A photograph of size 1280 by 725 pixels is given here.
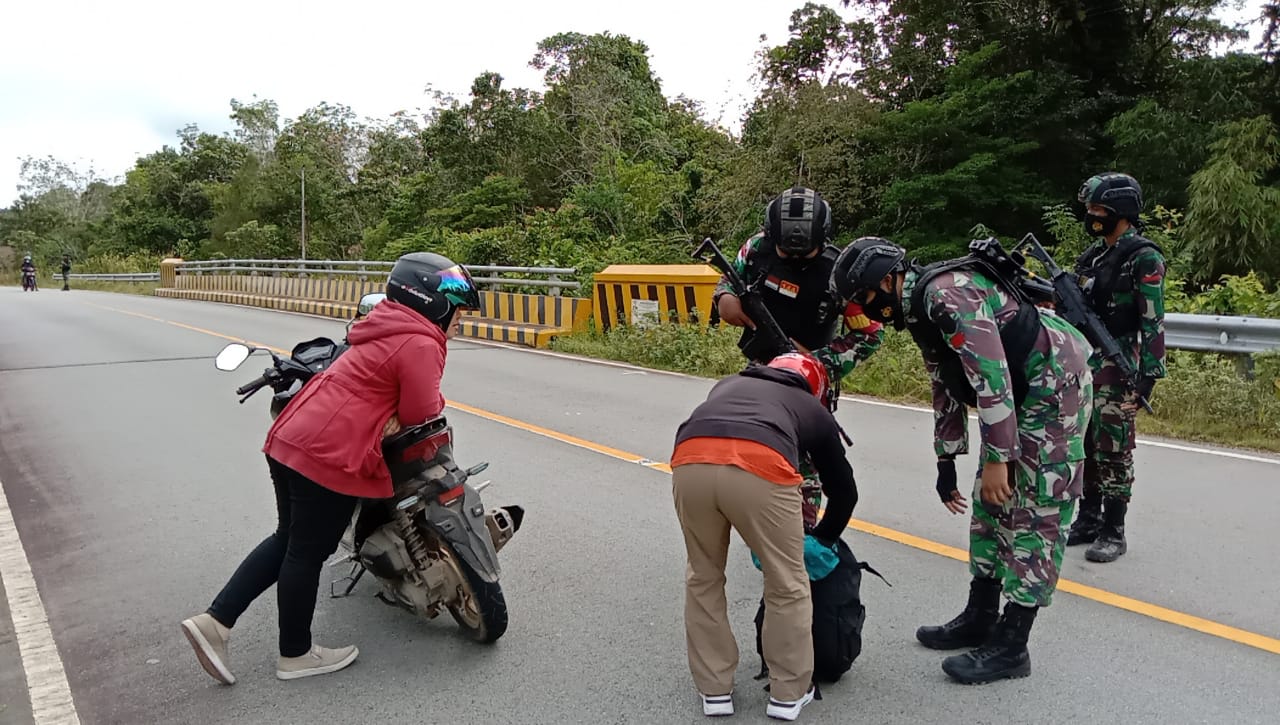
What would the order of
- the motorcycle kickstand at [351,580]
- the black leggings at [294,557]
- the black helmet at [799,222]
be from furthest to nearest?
the motorcycle kickstand at [351,580] < the black helmet at [799,222] < the black leggings at [294,557]

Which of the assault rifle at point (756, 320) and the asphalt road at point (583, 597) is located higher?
the assault rifle at point (756, 320)

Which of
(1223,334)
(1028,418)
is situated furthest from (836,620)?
(1223,334)

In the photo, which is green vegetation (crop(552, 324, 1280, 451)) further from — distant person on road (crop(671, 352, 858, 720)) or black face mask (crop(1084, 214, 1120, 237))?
distant person on road (crop(671, 352, 858, 720))

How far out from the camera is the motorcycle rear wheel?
3598mm

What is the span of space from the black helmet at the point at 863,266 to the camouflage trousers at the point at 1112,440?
2.07 m

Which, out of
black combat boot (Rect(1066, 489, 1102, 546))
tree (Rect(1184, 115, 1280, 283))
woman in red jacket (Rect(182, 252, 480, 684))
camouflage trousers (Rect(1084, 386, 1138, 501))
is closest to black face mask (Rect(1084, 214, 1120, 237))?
camouflage trousers (Rect(1084, 386, 1138, 501))

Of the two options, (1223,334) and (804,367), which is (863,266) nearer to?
(804,367)

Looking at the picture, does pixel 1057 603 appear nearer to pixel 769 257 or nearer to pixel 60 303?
pixel 769 257

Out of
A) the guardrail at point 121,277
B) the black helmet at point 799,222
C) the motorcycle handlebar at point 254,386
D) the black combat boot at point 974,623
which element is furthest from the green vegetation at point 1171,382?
the guardrail at point 121,277

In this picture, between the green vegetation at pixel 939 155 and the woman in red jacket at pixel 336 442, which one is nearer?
the woman in red jacket at pixel 336 442

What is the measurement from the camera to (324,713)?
3266 mm

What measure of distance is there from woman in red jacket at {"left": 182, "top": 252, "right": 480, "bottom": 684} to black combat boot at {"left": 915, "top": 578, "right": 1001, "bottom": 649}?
7.36 ft

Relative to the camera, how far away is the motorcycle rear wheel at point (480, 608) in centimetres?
360

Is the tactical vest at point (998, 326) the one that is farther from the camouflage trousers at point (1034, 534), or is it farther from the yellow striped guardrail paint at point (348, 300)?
the yellow striped guardrail paint at point (348, 300)
